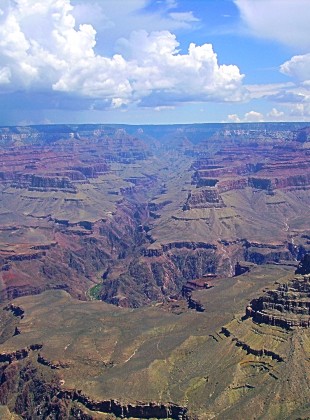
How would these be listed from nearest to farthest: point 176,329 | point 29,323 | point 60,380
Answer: point 60,380 → point 176,329 → point 29,323

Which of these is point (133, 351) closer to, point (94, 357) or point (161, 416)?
point (94, 357)

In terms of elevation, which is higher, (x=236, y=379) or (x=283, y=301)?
(x=283, y=301)

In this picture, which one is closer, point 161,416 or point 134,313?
point 161,416

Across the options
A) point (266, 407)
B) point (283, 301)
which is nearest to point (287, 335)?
point (283, 301)

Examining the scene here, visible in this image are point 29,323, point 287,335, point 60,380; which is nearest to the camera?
point 287,335

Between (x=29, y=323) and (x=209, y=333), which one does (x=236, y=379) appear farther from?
(x=29, y=323)

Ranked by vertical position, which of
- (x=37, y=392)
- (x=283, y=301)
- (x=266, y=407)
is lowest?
(x=37, y=392)
